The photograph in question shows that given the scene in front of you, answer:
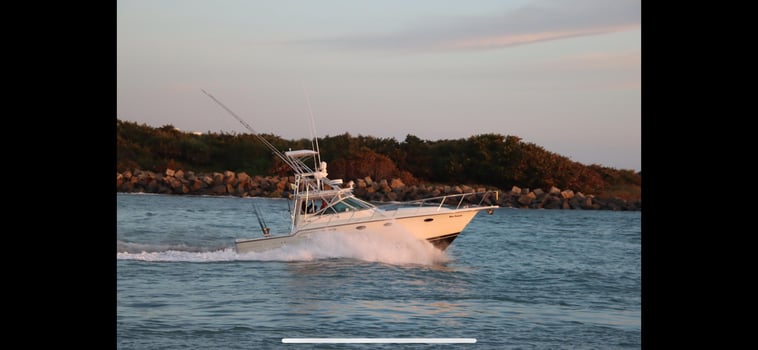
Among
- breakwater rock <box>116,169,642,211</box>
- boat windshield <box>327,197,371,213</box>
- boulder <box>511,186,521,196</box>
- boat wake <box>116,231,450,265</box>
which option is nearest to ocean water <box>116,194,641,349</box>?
boat wake <box>116,231,450,265</box>

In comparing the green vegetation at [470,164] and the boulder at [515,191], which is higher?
the green vegetation at [470,164]

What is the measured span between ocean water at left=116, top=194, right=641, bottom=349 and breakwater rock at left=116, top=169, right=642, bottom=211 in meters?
8.23

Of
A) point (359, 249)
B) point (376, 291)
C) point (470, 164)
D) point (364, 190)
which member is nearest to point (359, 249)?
point (359, 249)

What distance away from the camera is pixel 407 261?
16.0m

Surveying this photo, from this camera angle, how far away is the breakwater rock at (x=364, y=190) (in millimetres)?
31281

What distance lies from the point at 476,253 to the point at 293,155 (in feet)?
15.4

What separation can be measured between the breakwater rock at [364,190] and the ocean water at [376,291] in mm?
8227

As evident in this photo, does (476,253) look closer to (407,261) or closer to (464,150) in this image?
(407,261)

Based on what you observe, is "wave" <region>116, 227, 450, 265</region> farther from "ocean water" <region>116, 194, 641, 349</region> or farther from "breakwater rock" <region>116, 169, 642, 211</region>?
"breakwater rock" <region>116, 169, 642, 211</region>

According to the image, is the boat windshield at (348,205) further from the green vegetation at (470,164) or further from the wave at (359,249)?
the green vegetation at (470,164)

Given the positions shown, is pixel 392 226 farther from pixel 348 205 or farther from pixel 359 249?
pixel 348 205

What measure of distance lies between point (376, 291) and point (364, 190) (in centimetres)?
1814

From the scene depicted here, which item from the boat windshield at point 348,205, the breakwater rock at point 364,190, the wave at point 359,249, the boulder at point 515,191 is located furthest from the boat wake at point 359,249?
the boulder at point 515,191

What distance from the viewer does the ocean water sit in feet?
33.0
